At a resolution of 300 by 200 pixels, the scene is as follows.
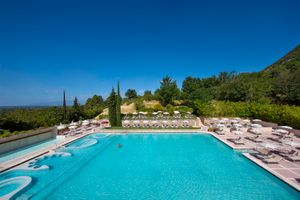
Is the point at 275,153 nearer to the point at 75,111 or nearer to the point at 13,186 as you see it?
the point at 13,186

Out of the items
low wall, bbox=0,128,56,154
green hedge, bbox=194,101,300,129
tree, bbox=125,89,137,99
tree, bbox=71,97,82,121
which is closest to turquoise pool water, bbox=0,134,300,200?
low wall, bbox=0,128,56,154

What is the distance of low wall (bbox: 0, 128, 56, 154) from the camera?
453 inches

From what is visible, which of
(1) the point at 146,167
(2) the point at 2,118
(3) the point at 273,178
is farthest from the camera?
(2) the point at 2,118

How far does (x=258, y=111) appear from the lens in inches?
803

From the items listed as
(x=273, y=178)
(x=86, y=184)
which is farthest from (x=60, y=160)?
(x=273, y=178)

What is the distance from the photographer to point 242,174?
28.0 feet

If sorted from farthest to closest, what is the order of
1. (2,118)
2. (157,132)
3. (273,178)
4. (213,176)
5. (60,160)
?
(157,132) → (2,118) → (60,160) → (213,176) → (273,178)

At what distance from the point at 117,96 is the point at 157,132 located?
22.8 ft

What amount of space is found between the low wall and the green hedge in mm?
19147

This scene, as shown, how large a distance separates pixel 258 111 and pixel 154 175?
17.7 meters

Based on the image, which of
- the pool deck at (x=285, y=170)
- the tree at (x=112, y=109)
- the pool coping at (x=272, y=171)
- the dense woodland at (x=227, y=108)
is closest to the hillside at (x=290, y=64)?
the dense woodland at (x=227, y=108)

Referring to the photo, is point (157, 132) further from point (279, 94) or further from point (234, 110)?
point (279, 94)

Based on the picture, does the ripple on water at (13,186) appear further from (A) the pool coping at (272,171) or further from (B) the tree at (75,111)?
(B) the tree at (75,111)

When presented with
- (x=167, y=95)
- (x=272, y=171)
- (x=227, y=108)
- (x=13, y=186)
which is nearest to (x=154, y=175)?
(x=272, y=171)
